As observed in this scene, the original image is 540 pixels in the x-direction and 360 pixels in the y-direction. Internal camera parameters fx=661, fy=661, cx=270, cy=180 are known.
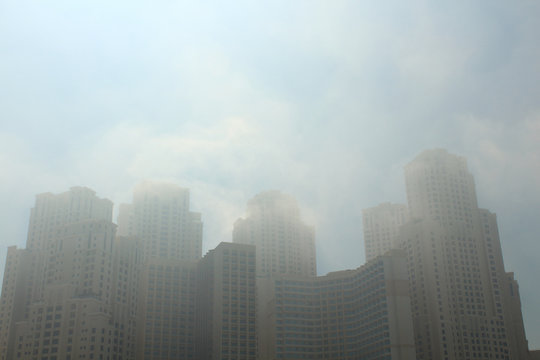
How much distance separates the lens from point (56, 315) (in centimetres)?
18412

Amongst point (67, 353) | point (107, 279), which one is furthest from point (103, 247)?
point (67, 353)

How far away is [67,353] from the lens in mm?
178125

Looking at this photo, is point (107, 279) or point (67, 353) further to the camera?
point (107, 279)

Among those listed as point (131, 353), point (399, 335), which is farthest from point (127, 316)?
point (399, 335)

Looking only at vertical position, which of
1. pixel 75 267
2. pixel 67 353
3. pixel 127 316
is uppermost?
pixel 75 267

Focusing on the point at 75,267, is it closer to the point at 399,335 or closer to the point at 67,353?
the point at 67,353

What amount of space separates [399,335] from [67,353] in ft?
315

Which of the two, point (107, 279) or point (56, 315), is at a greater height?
point (107, 279)

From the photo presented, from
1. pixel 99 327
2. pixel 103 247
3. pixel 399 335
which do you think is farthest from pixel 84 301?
pixel 399 335

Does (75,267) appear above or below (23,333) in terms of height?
above

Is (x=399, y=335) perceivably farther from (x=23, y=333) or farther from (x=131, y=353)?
(x=23, y=333)

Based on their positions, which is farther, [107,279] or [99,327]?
[107,279]

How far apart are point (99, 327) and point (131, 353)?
19.2 m

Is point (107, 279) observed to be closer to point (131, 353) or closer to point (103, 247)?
point (103, 247)
